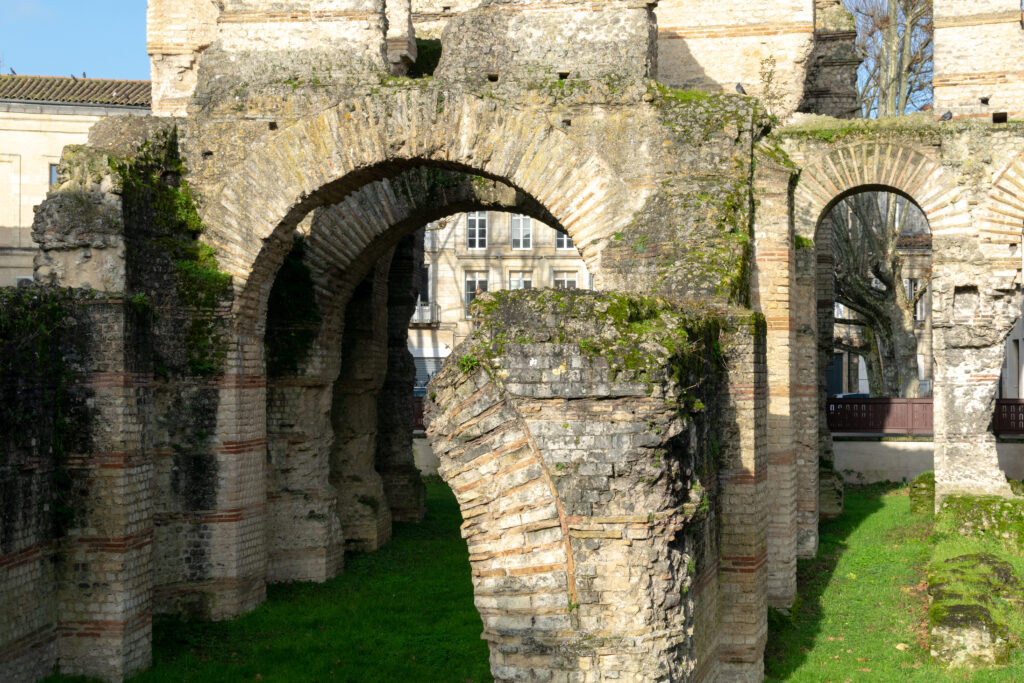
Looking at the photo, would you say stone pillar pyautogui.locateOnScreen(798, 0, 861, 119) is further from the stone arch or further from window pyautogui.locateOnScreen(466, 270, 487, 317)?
window pyautogui.locateOnScreen(466, 270, 487, 317)

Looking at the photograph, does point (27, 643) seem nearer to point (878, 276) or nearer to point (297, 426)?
point (297, 426)

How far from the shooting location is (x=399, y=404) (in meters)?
14.4

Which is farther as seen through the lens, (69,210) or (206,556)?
(206,556)

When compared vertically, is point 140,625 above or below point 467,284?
below

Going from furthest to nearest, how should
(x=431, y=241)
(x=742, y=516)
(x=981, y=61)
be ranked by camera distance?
1. (x=431, y=241)
2. (x=981, y=61)
3. (x=742, y=516)

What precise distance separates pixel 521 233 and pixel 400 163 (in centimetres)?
2127

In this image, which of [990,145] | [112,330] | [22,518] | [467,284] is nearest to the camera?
[22,518]

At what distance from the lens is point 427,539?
13219 mm

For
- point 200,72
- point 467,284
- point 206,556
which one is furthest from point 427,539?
point 467,284

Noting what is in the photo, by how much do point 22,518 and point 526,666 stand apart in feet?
13.0

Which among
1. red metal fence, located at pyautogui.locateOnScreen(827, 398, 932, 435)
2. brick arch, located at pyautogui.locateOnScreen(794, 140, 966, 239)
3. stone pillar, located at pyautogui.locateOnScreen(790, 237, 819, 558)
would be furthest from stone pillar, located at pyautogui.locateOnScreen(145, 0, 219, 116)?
red metal fence, located at pyautogui.locateOnScreen(827, 398, 932, 435)

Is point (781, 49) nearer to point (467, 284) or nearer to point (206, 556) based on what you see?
point (206, 556)

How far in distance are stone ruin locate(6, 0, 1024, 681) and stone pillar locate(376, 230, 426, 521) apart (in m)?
1.67

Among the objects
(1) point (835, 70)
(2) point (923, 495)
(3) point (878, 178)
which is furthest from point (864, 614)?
(1) point (835, 70)
